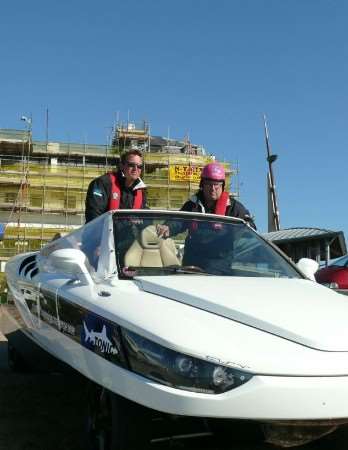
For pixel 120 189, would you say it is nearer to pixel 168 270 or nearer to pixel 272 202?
pixel 168 270

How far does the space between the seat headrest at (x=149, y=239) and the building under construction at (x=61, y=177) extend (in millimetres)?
48058

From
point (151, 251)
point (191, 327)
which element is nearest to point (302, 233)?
point (151, 251)

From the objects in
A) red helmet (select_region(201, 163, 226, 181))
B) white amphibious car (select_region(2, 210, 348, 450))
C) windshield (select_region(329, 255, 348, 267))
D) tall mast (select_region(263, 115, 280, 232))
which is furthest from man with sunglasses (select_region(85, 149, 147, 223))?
tall mast (select_region(263, 115, 280, 232))

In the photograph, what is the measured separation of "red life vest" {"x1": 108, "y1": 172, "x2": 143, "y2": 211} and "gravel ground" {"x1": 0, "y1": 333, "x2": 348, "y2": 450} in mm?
1709

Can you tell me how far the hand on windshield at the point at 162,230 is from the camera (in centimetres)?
427

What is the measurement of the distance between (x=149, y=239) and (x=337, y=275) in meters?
7.65

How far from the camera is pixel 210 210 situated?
576 centimetres

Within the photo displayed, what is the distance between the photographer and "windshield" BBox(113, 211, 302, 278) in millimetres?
3918

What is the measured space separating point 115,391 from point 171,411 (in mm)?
388

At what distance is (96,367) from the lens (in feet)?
10.3

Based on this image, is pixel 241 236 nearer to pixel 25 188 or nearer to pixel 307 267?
pixel 307 267

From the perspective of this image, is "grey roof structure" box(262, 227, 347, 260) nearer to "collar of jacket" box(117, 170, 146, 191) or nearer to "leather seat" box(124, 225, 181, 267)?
"collar of jacket" box(117, 170, 146, 191)

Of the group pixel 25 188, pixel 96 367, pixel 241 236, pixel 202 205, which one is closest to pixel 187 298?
pixel 96 367

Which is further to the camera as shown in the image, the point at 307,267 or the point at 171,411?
the point at 307,267
